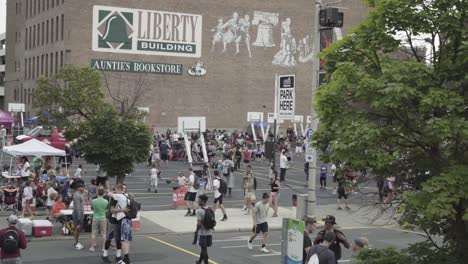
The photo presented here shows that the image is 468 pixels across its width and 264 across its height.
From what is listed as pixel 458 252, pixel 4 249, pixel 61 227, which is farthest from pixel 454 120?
pixel 61 227

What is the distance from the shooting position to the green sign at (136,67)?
58906 millimetres

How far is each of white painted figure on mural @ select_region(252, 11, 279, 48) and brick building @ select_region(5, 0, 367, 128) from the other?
107 mm

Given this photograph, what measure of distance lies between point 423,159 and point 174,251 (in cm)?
1106

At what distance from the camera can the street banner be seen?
81.2 feet

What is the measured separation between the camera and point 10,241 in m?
10.9

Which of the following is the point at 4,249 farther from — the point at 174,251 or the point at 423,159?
the point at 423,159

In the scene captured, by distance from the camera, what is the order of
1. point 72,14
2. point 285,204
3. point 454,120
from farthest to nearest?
point 72,14 → point 285,204 → point 454,120

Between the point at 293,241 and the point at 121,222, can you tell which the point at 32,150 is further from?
the point at 293,241

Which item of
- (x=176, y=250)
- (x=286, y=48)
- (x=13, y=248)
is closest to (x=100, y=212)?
(x=176, y=250)

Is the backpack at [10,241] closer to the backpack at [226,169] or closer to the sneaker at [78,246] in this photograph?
the sneaker at [78,246]

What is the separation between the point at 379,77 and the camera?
649 centimetres

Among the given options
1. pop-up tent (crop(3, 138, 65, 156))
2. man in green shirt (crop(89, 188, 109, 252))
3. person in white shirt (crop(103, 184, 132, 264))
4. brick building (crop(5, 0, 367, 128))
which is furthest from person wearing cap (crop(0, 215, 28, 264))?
brick building (crop(5, 0, 367, 128))

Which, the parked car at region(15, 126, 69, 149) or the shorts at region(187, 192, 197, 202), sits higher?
the parked car at region(15, 126, 69, 149)

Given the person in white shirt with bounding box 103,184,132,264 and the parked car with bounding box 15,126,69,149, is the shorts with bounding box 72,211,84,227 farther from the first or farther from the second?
the parked car with bounding box 15,126,69,149
